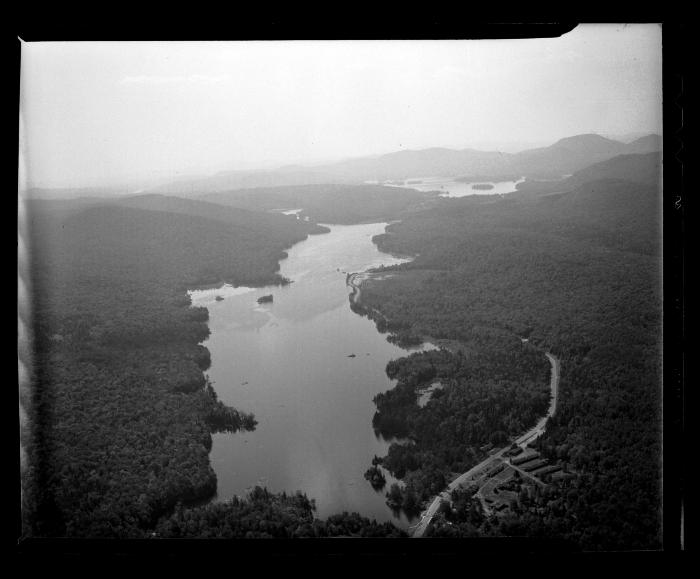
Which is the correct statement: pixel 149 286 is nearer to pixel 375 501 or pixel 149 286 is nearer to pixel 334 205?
pixel 334 205

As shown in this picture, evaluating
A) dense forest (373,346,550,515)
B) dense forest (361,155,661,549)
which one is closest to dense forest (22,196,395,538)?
dense forest (373,346,550,515)

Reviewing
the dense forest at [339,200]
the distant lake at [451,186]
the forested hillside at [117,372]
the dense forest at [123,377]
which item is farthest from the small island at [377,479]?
the distant lake at [451,186]

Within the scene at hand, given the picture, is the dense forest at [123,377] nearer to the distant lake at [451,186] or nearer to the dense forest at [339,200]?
the dense forest at [339,200]

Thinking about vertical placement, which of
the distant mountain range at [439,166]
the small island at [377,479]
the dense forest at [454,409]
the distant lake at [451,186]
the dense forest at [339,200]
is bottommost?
the small island at [377,479]

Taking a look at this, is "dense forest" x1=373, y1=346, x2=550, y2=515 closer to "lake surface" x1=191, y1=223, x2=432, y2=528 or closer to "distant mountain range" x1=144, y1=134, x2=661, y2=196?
"lake surface" x1=191, y1=223, x2=432, y2=528

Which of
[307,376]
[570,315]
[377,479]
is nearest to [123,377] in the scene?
[307,376]

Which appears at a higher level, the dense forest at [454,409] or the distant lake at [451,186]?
the distant lake at [451,186]
